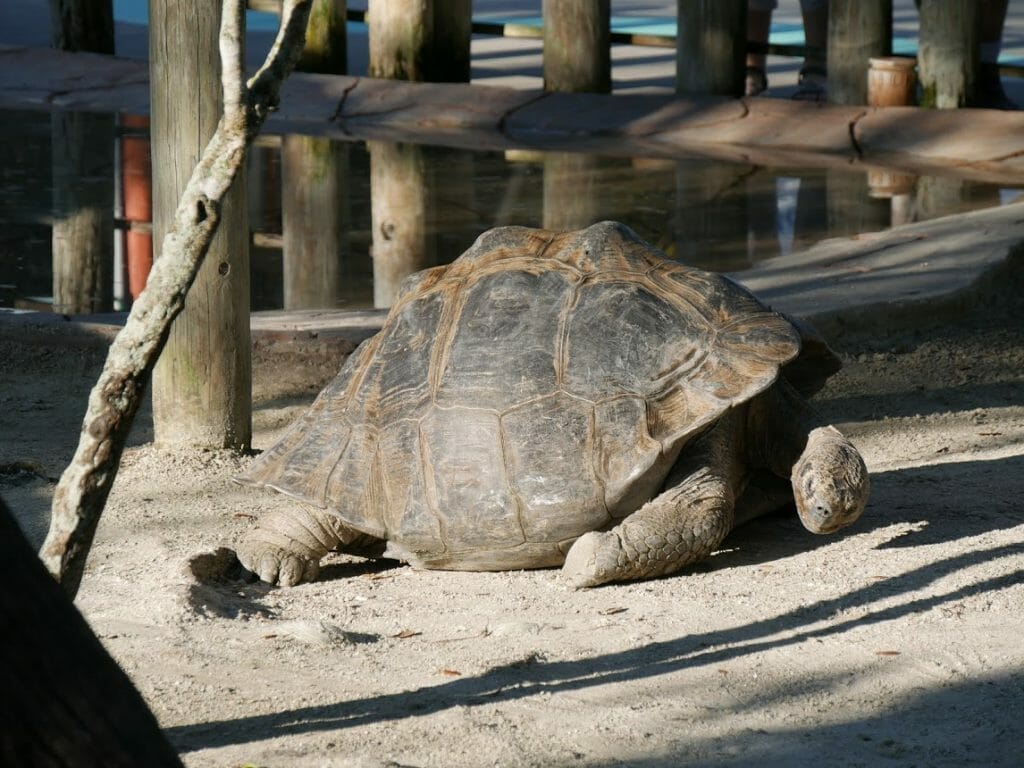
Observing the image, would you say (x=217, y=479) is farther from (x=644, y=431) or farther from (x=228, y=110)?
(x=228, y=110)

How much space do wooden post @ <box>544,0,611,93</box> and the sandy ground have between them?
28.2 feet

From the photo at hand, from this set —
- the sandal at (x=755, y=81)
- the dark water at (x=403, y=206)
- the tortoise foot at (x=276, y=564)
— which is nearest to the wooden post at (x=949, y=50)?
the dark water at (x=403, y=206)

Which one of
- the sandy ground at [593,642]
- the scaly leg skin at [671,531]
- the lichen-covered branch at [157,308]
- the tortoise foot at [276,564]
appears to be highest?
the lichen-covered branch at [157,308]

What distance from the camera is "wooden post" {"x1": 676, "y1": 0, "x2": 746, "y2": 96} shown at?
13.0 metres

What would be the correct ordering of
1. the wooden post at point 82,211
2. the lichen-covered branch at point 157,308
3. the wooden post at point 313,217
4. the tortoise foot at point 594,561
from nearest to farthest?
the lichen-covered branch at point 157,308 < the tortoise foot at point 594,561 < the wooden post at point 82,211 < the wooden post at point 313,217

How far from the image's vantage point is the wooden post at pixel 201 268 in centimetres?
519

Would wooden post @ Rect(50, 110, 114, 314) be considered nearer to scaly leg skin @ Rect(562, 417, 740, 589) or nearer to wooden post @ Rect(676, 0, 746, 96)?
scaly leg skin @ Rect(562, 417, 740, 589)

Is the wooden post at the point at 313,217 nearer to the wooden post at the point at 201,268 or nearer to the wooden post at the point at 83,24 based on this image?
the wooden post at the point at 201,268

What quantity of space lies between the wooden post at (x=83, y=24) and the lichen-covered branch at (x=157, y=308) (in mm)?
13502

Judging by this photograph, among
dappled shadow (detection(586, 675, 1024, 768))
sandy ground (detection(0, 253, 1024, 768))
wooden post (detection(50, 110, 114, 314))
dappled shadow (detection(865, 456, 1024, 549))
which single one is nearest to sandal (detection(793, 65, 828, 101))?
wooden post (detection(50, 110, 114, 314))

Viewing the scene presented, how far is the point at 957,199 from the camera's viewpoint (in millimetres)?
10344

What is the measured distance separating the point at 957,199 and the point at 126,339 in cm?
848

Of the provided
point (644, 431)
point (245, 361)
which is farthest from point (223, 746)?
point (245, 361)

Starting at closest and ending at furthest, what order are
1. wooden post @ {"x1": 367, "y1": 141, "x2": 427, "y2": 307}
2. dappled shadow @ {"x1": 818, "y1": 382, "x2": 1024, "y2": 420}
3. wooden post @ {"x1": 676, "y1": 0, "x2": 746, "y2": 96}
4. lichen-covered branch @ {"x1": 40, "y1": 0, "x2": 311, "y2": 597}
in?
lichen-covered branch @ {"x1": 40, "y1": 0, "x2": 311, "y2": 597} < dappled shadow @ {"x1": 818, "y1": 382, "x2": 1024, "y2": 420} < wooden post @ {"x1": 367, "y1": 141, "x2": 427, "y2": 307} < wooden post @ {"x1": 676, "y1": 0, "x2": 746, "y2": 96}
